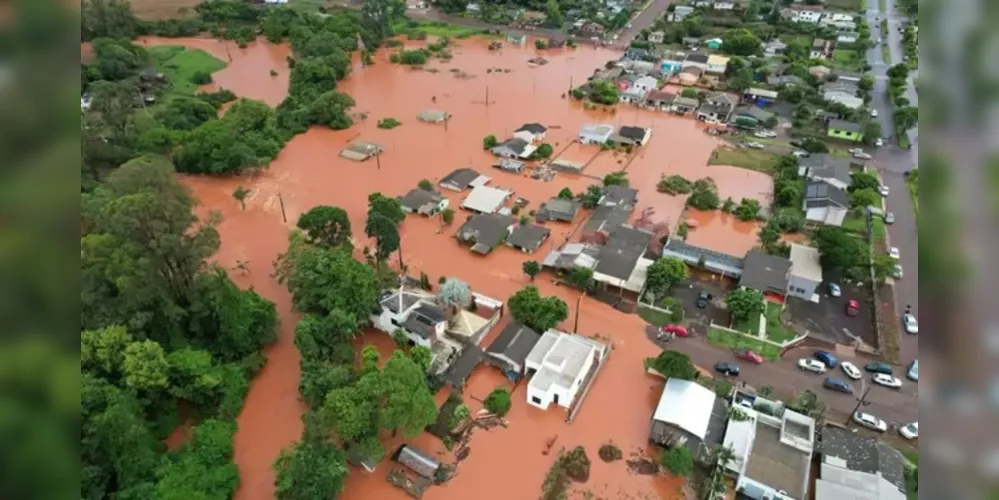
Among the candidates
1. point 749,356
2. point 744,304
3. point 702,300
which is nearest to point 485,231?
point 702,300

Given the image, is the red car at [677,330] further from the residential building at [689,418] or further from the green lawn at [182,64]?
the green lawn at [182,64]

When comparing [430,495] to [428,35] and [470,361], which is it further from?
[428,35]

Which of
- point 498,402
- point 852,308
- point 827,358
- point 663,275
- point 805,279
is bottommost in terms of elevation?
point 498,402

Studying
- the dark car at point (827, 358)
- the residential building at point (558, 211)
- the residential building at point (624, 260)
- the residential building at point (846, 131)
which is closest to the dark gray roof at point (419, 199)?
the residential building at point (558, 211)

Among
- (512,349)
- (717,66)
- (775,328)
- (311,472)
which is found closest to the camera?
(311,472)

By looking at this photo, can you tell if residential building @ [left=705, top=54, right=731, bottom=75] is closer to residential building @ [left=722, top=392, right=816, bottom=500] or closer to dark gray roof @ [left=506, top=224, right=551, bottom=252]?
dark gray roof @ [left=506, top=224, right=551, bottom=252]

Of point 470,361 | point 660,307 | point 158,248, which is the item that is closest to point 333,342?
point 470,361

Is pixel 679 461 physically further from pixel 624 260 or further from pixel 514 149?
pixel 514 149

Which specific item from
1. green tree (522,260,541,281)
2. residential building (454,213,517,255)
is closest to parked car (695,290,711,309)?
green tree (522,260,541,281)
